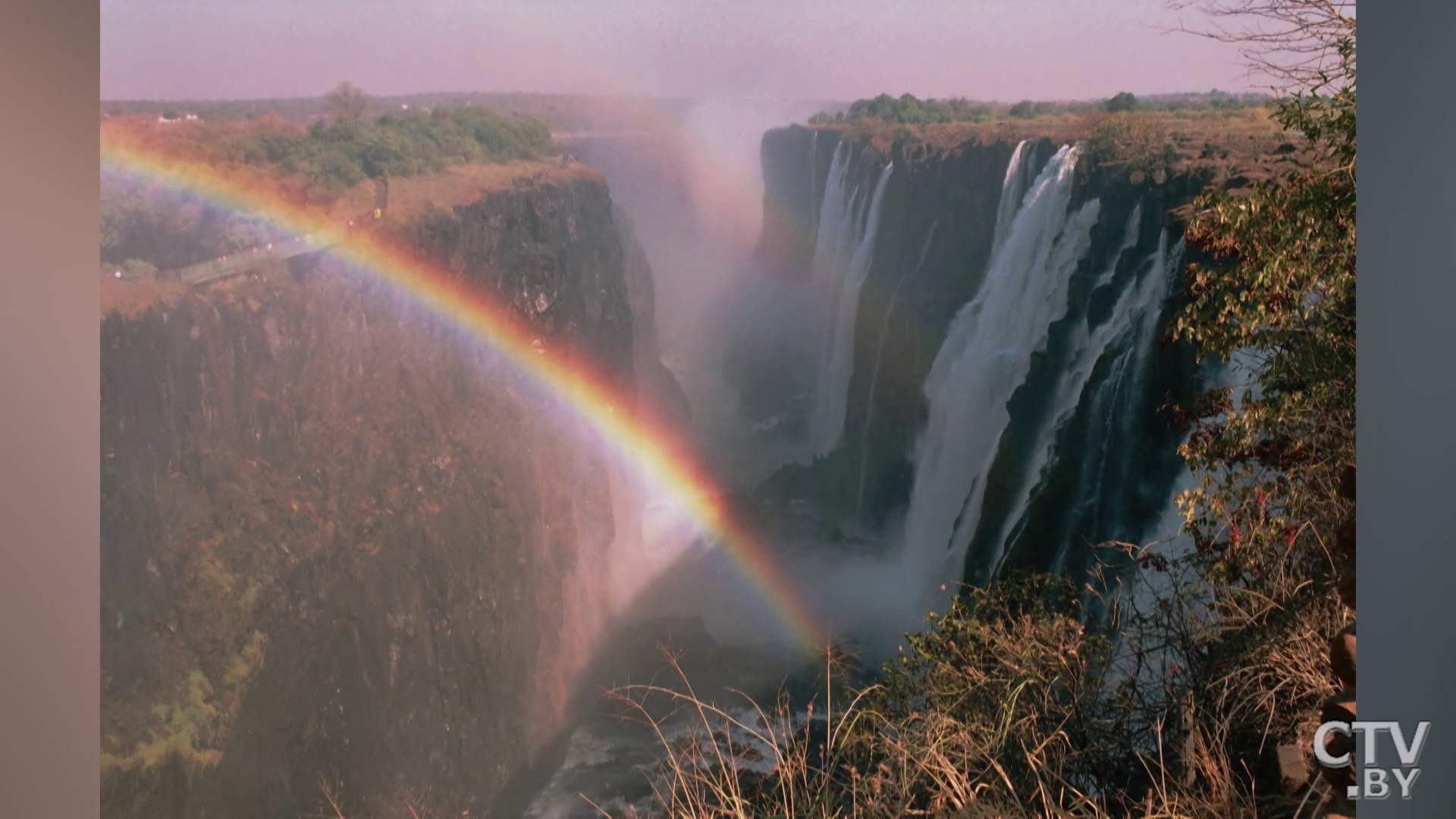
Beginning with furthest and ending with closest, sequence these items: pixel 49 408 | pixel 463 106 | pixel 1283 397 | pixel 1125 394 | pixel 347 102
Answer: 1. pixel 347 102
2. pixel 463 106
3. pixel 1125 394
4. pixel 1283 397
5. pixel 49 408

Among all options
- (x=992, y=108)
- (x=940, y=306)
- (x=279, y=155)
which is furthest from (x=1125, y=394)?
(x=279, y=155)

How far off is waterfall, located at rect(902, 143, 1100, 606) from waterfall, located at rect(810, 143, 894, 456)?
1.58ft

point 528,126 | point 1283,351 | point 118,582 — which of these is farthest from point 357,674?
point 1283,351

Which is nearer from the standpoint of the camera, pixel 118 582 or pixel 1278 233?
pixel 1278 233

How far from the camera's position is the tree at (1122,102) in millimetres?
5105

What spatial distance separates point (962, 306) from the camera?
538 centimetres

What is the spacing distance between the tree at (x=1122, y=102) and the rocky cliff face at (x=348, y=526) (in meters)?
2.73

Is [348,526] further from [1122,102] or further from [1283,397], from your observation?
[1283,397]

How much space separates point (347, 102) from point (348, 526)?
248 centimetres

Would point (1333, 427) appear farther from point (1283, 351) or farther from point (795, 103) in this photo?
point (795, 103)

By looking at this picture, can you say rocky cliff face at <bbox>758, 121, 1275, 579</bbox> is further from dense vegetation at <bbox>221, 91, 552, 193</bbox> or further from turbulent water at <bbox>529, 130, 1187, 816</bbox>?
dense vegetation at <bbox>221, 91, 552, 193</bbox>

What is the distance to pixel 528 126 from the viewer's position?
19.8 feet

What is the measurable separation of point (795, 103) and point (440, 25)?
1.98 m

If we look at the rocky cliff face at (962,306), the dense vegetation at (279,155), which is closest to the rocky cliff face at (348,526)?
the dense vegetation at (279,155)
